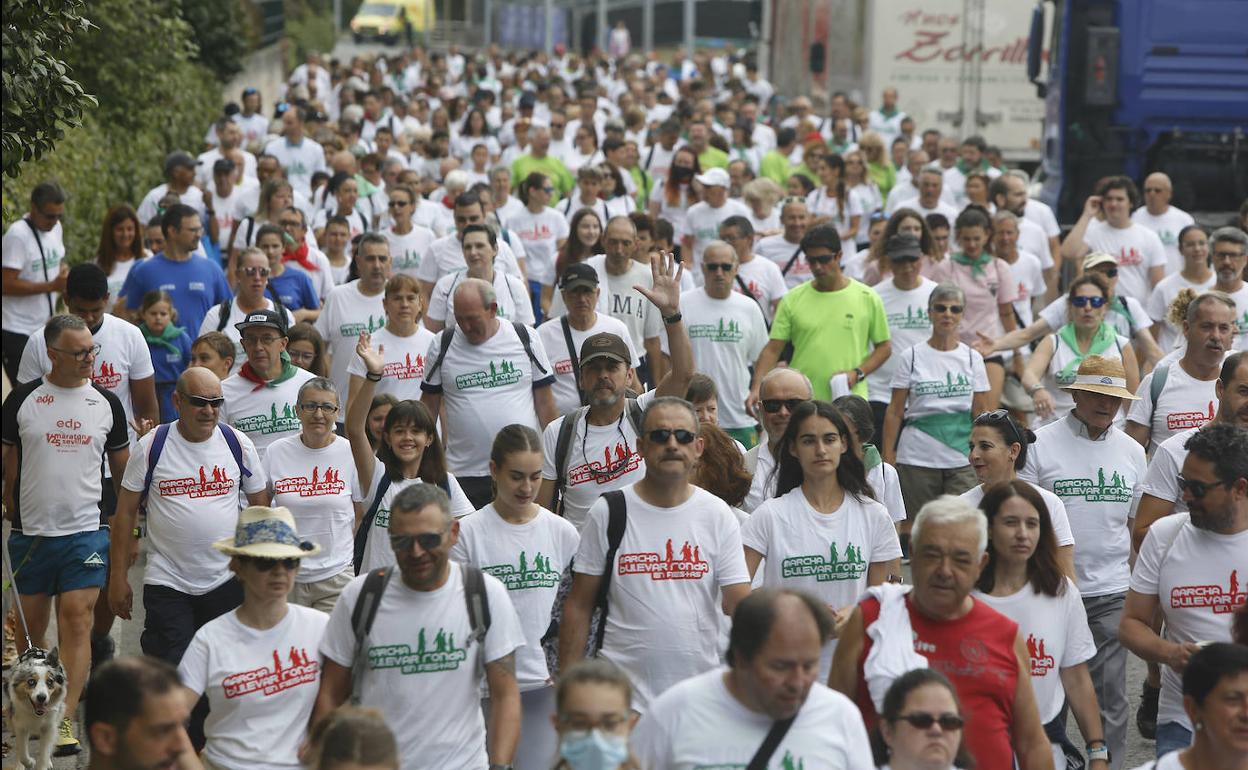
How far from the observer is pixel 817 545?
680cm

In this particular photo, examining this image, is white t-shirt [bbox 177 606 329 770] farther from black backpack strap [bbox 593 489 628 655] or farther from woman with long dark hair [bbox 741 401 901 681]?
woman with long dark hair [bbox 741 401 901 681]

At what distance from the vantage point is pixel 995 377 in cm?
1188

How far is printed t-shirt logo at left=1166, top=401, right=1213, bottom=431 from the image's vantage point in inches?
353

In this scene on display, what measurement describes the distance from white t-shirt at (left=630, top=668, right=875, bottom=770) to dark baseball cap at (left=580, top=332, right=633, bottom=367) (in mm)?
3255

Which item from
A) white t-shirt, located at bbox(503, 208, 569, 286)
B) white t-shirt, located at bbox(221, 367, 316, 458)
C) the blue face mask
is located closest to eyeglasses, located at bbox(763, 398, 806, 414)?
white t-shirt, located at bbox(221, 367, 316, 458)

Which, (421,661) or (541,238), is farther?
(541,238)

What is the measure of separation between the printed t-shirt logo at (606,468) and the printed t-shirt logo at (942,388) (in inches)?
106

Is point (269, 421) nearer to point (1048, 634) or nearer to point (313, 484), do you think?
point (313, 484)

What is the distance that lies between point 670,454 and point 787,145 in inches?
647

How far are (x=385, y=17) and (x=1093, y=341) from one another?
207 feet

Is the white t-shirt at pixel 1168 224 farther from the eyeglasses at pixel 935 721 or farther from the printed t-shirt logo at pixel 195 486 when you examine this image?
the eyeglasses at pixel 935 721

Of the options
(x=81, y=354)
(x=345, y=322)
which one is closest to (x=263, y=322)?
(x=81, y=354)

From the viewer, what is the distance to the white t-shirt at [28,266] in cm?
1254

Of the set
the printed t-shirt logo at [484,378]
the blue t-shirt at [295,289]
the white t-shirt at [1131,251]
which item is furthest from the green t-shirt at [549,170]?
the printed t-shirt logo at [484,378]
